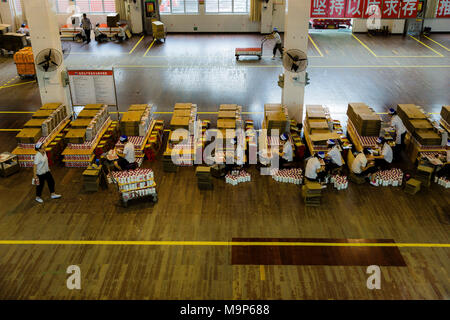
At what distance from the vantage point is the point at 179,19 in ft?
101

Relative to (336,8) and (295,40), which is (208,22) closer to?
(295,40)

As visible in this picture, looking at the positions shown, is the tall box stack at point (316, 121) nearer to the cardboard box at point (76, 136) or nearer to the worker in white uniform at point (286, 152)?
the worker in white uniform at point (286, 152)

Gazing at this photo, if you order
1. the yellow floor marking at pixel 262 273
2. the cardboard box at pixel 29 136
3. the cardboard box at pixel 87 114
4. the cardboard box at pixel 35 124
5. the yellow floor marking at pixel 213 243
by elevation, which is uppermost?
the cardboard box at pixel 87 114

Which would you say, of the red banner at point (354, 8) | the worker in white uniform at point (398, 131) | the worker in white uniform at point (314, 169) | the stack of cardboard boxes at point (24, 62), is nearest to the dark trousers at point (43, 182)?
the worker in white uniform at point (314, 169)

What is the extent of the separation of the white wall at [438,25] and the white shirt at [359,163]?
22741 millimetres

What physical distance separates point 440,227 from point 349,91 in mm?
10028

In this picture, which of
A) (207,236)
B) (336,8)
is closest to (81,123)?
(207,236)

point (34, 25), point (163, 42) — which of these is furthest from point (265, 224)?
point (163, 42)

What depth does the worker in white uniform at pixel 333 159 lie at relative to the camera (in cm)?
1197

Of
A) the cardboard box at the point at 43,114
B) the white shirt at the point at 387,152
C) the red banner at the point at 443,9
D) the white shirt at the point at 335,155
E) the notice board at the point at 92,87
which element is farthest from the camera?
the notice board at the point at 92,87

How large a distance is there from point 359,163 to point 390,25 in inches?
854

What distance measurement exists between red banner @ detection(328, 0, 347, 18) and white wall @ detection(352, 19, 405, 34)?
18.1 m

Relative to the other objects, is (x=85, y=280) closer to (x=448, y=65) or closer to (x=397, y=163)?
(x=397, y=163)

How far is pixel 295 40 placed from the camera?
14141 mm
